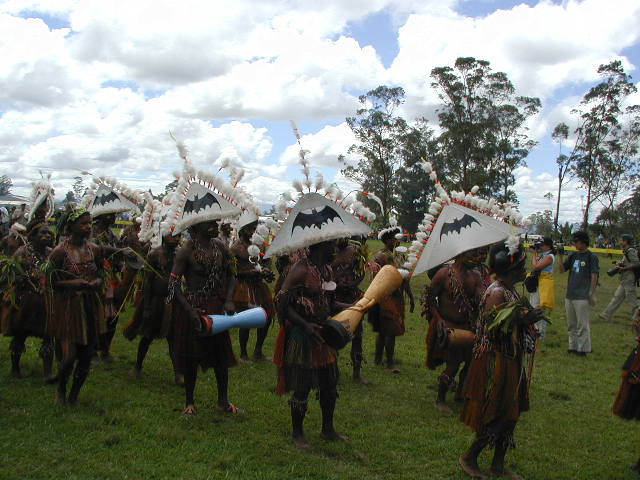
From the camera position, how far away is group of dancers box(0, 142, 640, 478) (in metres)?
4.43

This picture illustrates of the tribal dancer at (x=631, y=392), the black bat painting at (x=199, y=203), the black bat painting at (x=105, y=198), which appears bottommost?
the tribal dancer at (x=631, y=392)

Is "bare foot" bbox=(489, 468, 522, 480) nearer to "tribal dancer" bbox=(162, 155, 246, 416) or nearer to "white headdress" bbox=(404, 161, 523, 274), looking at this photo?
"white headdress" bbox=(404, 161, 523, 274)

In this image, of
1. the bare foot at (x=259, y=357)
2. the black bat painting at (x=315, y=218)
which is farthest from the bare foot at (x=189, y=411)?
the bare foot at (x=259, y=357)

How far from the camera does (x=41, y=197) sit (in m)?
6.77

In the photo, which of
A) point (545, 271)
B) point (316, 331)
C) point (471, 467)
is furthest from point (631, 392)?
point (545, 271)

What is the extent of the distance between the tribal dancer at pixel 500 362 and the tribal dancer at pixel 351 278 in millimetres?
2688

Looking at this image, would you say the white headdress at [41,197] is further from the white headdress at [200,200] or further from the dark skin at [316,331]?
the dark skin at [316,331]

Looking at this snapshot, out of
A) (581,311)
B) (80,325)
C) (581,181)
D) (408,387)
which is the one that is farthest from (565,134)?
(80,325)

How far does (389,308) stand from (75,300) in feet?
13.1

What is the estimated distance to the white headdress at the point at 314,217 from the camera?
4.64 m

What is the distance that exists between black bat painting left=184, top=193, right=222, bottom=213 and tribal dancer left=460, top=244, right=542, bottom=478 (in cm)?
265

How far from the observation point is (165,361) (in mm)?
7750

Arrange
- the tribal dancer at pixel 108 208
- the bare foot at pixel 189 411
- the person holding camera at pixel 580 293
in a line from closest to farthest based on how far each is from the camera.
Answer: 1. the bare foot at pixel 189 411
2. the tribal dancer at pixel 108 208
3. the person holding camera at pixel 580 293

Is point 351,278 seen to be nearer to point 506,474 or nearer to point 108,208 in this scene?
point 506,474
